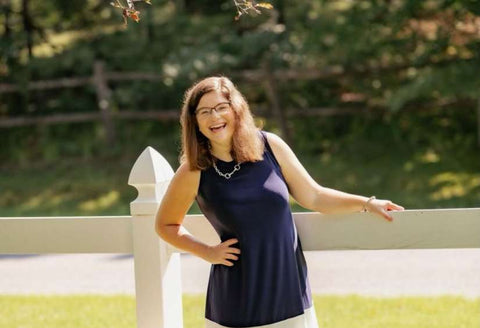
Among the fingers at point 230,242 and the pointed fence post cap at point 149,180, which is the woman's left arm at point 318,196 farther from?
the pointed fence post cap at point 149,180

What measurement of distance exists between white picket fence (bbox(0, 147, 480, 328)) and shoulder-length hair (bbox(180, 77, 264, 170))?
20cm

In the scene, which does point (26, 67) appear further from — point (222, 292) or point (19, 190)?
point (222, 292)

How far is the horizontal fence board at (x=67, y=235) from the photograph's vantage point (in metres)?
3.21

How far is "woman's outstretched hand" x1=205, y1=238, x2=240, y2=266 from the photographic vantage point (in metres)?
2.85

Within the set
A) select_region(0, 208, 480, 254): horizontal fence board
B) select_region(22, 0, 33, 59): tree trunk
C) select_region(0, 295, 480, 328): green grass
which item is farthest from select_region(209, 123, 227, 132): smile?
select_region(22, 0, 33, 59): tree trunk

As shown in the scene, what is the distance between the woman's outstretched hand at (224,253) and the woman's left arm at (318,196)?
321 millimetres

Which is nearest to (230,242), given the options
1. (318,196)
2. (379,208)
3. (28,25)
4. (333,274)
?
(318,196)

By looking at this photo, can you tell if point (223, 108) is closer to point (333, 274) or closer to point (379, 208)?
point (379, 208)

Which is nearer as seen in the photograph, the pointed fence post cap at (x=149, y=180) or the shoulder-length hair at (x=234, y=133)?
the shoulder-length hair at (x=234, y=133)

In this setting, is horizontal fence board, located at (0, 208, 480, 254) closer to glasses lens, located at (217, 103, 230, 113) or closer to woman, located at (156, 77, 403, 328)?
woman, located at (156, 77, 403, 328)

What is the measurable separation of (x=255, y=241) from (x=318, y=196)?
0.29 meters

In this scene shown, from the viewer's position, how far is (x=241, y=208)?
2.85 m

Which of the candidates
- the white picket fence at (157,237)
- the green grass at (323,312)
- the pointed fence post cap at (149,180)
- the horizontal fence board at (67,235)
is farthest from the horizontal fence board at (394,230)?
the green grass at (323,312)

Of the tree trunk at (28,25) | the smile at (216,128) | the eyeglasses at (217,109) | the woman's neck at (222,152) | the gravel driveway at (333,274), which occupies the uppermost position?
the tree trunk at (28,25)
